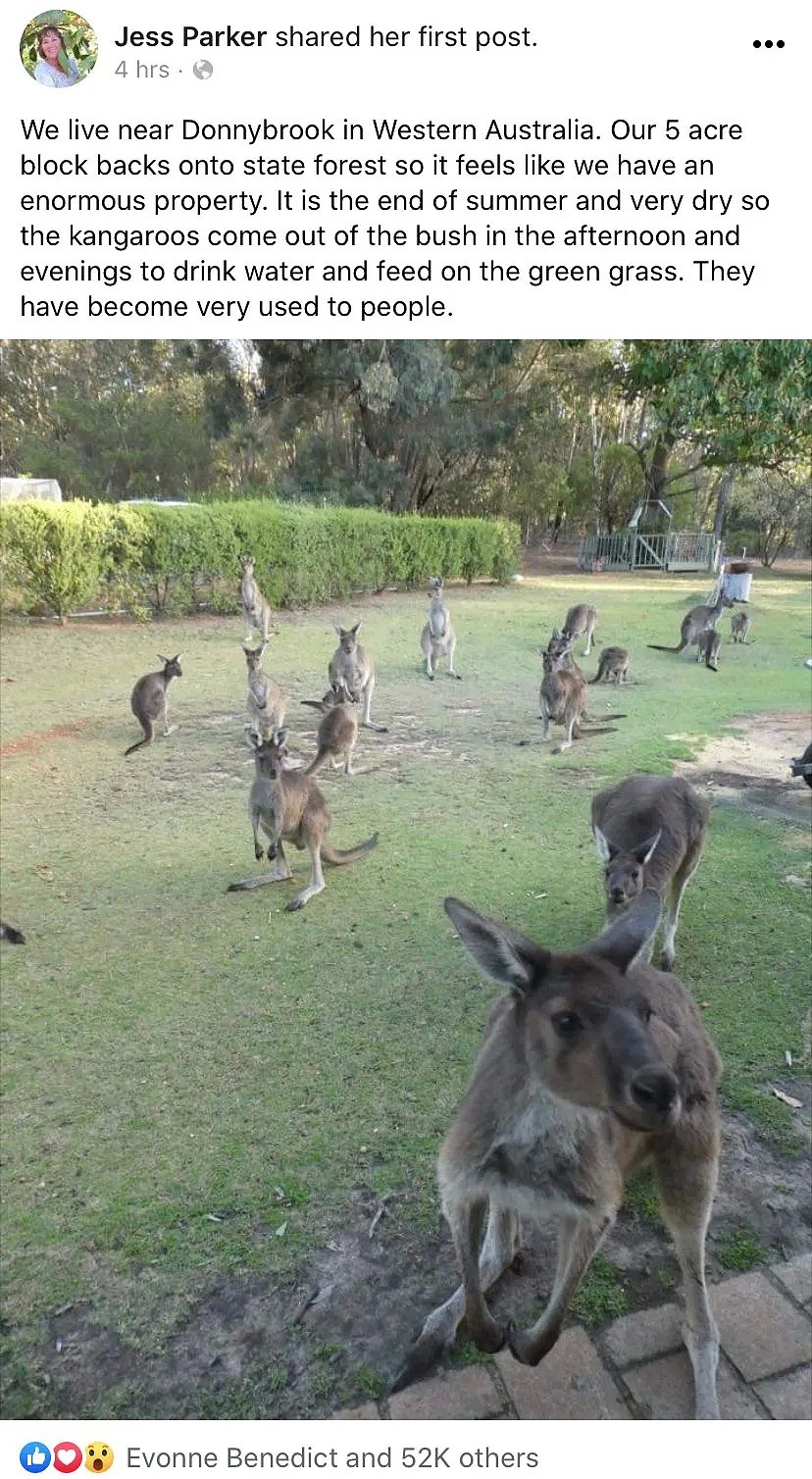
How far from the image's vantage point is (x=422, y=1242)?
1.89 m

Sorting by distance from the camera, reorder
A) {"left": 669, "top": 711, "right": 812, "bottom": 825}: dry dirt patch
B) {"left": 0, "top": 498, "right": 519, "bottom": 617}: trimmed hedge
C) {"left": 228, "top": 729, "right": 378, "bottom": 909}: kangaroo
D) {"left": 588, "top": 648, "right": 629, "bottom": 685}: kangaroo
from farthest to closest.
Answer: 1. {"left": 0, "top": 498, "right": 519, "bottom": 617}: trimmed hedge
2. {"left": 588, "top": 648, "right": 629, "bottom": 685}: kangaroo
3. {"left": 669, "top": 711, "right": 812, "bottom": 825}: dry dirt patch
4. {"left": 228, "top": 729, "right": 378, "bottom": 909}: kangaroo

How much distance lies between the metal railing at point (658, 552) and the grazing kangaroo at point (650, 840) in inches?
812

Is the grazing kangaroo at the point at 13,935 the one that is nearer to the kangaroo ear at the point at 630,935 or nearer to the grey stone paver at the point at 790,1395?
the kangaroo ear at the point at 630,935

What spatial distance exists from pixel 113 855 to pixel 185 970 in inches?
51.9

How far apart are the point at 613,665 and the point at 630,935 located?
7.03 m

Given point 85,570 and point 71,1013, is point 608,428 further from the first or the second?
point 71,1013

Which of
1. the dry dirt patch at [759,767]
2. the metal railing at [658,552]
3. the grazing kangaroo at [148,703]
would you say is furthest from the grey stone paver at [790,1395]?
the metal railing at [658,552]

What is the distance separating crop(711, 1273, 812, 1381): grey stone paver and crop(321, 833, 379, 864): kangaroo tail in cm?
246

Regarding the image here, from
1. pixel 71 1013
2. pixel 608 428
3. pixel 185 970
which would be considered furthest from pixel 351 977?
pixel 608 428

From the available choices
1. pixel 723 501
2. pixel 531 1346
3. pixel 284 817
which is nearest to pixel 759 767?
pixel 284 817

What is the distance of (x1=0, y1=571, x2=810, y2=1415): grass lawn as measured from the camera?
196 cm
